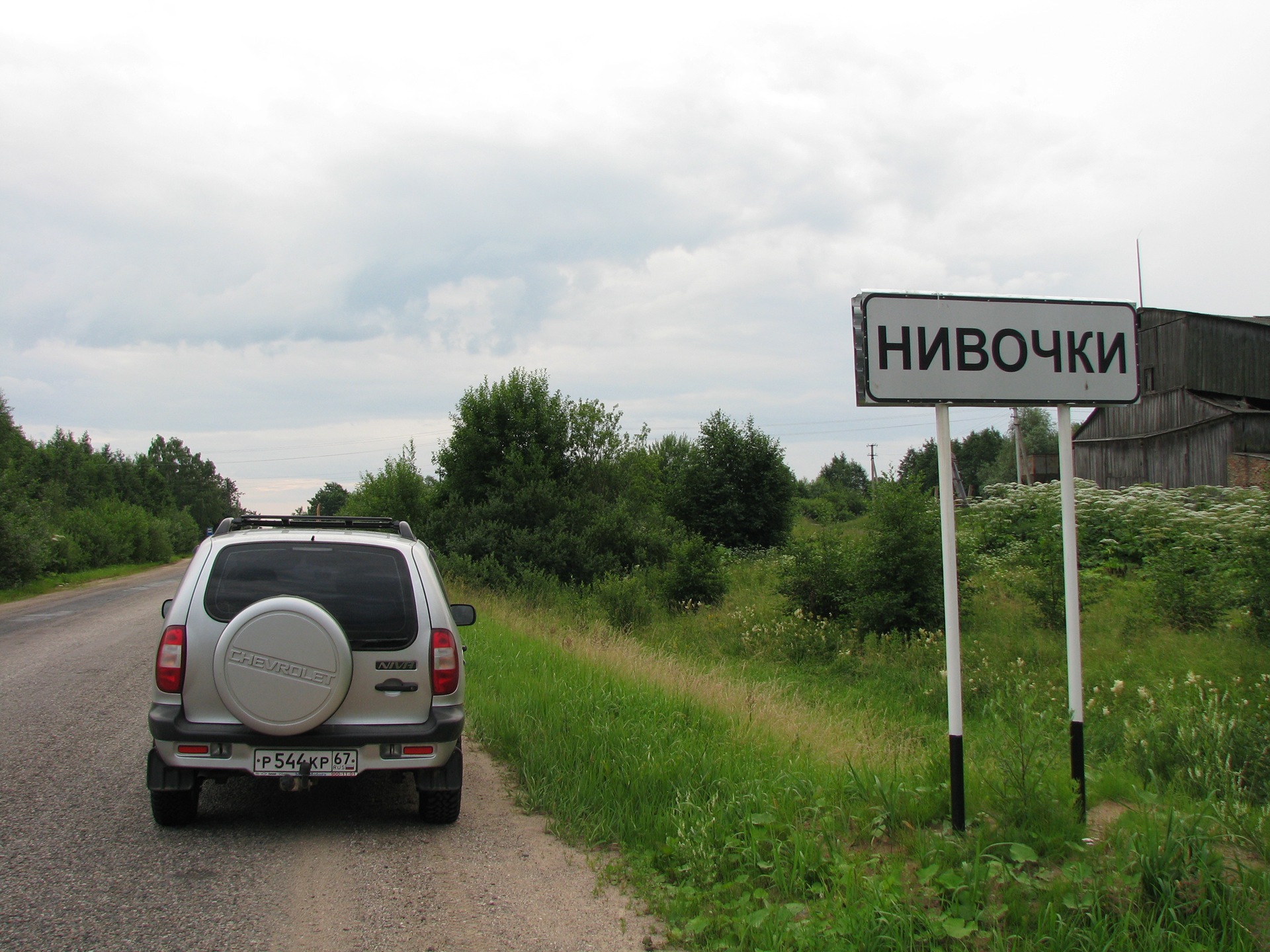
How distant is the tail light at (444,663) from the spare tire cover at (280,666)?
0.52 m

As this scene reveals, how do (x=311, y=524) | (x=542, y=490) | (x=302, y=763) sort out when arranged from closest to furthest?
1. (x=302, y=763)
2. (x=311, y=524)
3. (x=542, y=490)

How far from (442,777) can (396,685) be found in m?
0.62

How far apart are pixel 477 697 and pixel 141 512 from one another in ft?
210

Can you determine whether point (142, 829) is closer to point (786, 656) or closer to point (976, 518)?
point (786, 656)

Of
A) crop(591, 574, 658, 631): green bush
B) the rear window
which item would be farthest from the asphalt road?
crop(591, 574, 658, 631): green bush

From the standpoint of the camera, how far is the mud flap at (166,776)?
180 inches

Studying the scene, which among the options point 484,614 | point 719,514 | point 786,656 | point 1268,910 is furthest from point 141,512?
point 1268,910

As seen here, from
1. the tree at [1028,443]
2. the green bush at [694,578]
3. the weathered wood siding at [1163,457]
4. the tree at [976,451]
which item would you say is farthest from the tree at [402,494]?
the tree at [976,451]

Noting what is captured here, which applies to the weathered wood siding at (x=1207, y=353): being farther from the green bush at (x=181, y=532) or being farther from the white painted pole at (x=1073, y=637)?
the green bush at (x=181, y=532)

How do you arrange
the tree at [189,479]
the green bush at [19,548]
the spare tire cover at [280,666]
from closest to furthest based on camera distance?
the spare tire cover at [280,666]
the green bush at [19,548]
the tree at [189,479]

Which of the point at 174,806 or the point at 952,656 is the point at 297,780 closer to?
the point at 174,806

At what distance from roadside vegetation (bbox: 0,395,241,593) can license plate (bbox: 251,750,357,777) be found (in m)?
25.7

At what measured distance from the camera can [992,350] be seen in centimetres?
426

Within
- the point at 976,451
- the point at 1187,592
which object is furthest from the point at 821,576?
the point at 976,451
